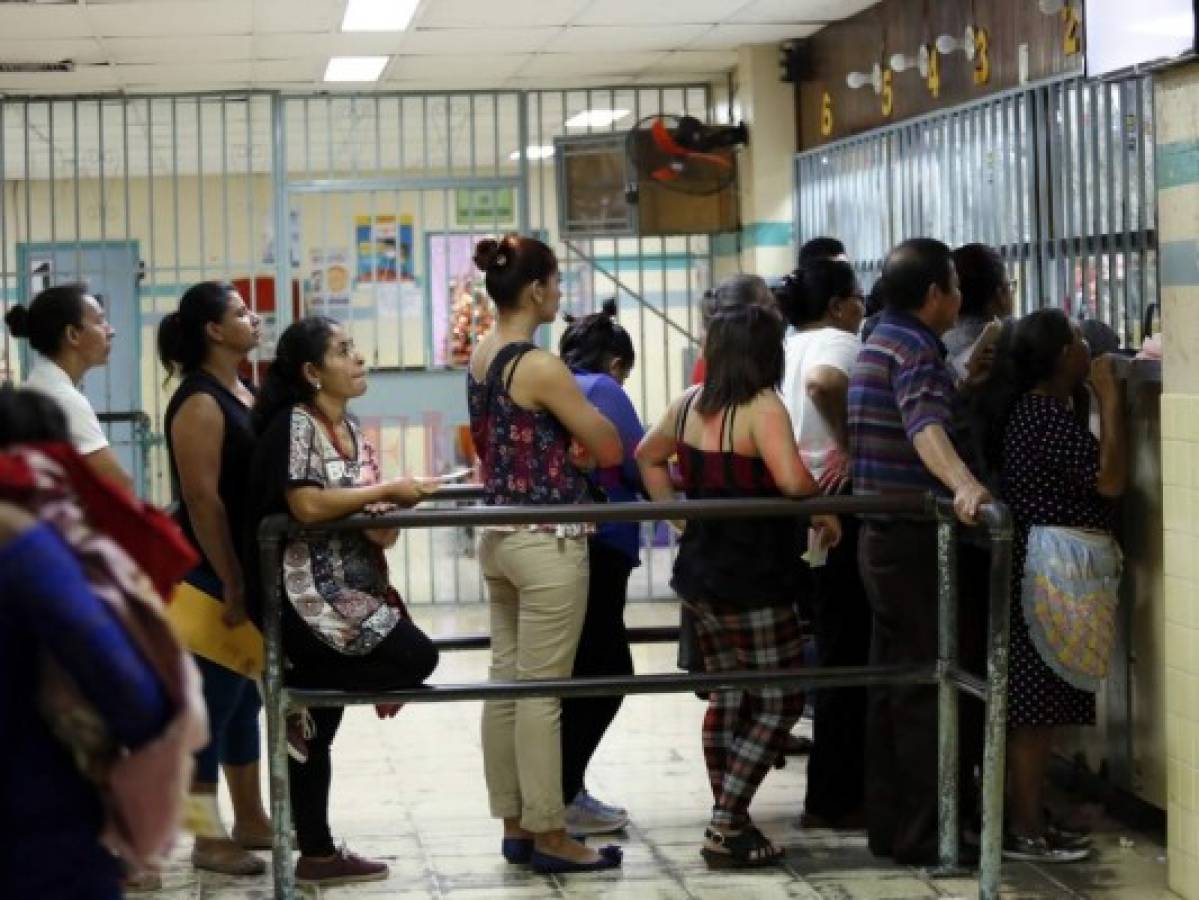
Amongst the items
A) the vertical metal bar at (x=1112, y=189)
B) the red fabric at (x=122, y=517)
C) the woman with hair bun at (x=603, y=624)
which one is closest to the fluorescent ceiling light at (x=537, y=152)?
the vertical metal bar at (x=1112, y=189)

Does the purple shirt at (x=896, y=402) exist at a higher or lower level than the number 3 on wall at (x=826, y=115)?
lower

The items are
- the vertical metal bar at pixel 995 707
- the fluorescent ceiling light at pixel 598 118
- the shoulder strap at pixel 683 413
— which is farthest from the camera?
the fluorescent ceiling light at pixel 598 118

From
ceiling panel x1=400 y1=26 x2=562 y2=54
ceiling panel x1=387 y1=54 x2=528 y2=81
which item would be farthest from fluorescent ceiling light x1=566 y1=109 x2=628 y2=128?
ceiling panel x1=400 y1=26 x2=562 y2=54

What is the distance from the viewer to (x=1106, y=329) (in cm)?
582

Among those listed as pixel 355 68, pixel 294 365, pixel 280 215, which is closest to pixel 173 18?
pixel 355 68

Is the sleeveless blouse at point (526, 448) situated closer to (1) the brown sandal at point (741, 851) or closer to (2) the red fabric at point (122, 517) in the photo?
(1) the brown sandal at point (741, 851)

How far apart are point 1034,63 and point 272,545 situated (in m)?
3.60

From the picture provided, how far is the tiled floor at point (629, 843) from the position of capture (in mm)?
5117

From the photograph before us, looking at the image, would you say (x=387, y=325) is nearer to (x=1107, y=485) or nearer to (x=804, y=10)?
(x=804, y=10)

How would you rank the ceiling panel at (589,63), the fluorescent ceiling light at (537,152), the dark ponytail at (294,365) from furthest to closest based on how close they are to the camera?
the fluorescent ceiling light at (537,152)
the ceiling panel at (589,63)
the dark ponytail at (294,365)

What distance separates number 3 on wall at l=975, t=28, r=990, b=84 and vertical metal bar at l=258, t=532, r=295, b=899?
3825 mm

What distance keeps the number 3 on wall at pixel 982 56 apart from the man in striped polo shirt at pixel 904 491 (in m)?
2.51

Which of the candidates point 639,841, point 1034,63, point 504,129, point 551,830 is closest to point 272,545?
point 551,830

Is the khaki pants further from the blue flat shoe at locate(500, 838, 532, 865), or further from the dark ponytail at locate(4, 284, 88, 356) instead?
the dark ponytail at locate(4, 284, 88, 356)
